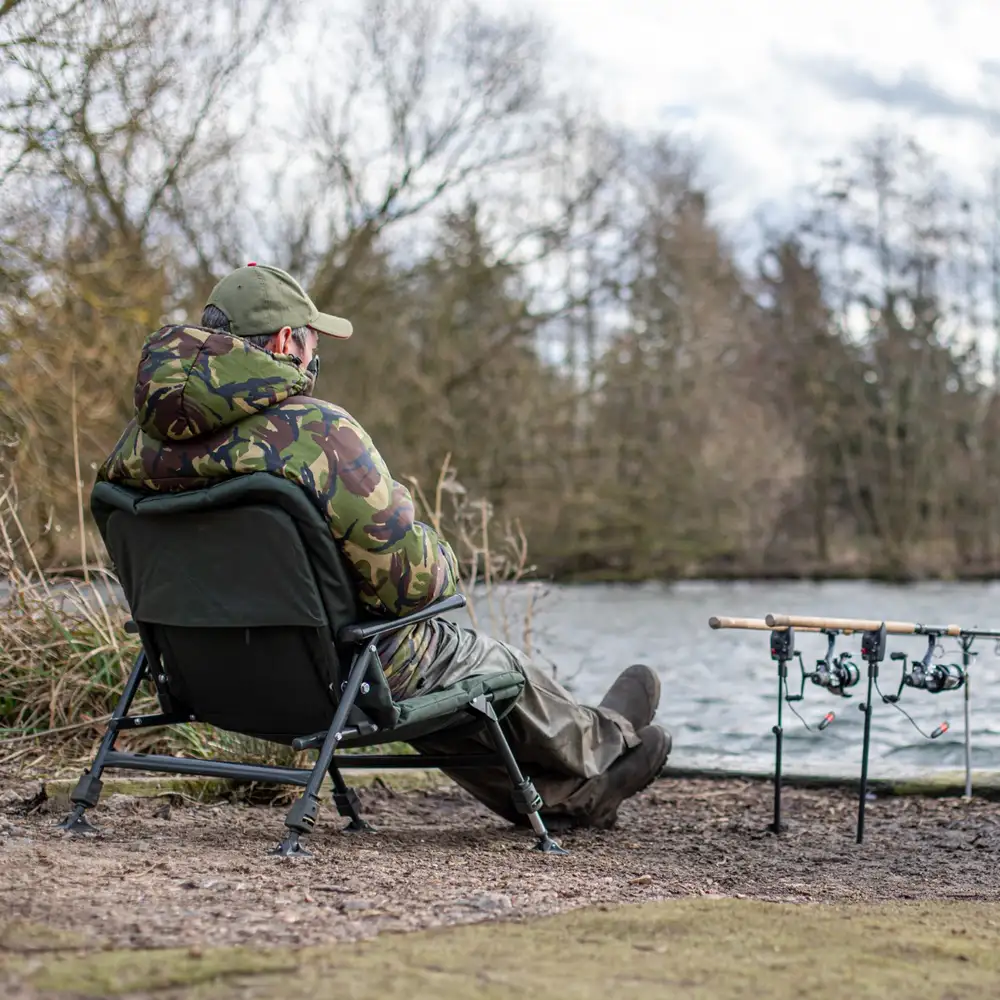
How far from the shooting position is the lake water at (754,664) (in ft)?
25.6

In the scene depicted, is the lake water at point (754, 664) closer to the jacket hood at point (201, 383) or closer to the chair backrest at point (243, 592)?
the chair backrest at point (243, 592)

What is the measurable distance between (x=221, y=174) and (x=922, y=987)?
15699 mm

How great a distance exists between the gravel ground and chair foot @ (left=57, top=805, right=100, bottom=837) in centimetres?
5

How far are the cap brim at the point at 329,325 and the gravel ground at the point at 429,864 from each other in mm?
1395

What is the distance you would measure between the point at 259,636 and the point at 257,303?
0.87 meters

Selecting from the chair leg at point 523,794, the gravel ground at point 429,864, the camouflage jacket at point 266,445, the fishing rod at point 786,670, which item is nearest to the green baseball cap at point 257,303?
the camouflage jacket at point 266,445

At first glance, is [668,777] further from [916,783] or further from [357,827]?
[357,827]

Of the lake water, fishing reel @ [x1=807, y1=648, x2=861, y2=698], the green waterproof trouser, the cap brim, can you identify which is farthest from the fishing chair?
the lake water

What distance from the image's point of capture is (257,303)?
151 inches

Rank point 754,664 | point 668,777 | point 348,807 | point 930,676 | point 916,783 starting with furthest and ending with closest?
point 754,664, point 668,777, point 916,783, point 930,676, point 348,807

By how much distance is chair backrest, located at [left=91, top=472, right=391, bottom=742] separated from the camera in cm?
357

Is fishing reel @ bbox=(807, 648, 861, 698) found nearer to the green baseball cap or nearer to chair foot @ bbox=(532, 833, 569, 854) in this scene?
chair foot @ bbox=(532, 833, 569, 854)

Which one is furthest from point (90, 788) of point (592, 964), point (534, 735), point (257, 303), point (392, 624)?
point (592, 964)

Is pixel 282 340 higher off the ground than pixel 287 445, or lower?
higher
